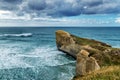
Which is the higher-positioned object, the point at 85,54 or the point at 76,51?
the point at 85,54

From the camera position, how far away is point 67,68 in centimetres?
3225

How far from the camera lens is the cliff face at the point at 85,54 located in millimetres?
23188

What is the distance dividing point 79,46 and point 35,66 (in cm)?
1266

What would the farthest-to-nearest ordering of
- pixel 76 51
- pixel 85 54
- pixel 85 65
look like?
pixel 76 51, pixel 85 54, pixel 85 65

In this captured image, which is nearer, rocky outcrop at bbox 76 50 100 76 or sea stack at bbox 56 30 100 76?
rocky outcrop at bbox 76 50 100 76

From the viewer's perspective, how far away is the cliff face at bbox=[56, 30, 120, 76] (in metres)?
23.2

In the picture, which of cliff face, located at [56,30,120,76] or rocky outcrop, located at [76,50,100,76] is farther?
cliff face, located at [56,30,120,76]

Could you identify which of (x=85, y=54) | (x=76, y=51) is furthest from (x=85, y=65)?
(x=76, y=51)

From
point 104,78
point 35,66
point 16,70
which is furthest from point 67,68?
point 104,78

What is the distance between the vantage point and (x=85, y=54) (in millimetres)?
24016

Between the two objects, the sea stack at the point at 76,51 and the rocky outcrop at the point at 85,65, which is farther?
the sea stack at the point at 76,51

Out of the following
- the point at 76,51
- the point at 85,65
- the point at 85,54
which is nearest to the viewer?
the point at 85,65

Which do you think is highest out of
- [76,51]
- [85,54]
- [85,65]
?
[85,54]

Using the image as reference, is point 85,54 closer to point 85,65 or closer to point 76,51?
point 85,65
